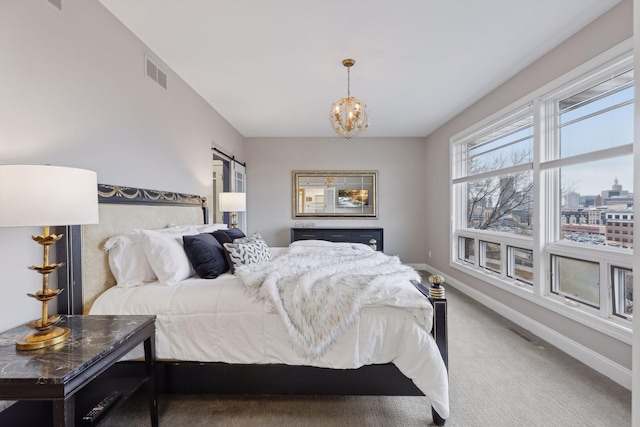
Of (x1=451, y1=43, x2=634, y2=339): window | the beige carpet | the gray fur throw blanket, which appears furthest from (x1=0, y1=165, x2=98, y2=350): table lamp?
(x1=451, y1=43, x2=634, y2=339): window

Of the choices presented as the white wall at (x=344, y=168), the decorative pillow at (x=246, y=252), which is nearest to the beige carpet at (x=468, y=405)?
the decorative pillow at (x=246, y=252)

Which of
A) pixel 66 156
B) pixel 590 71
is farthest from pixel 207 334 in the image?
pixel 590 71

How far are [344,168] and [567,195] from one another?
3.59 m

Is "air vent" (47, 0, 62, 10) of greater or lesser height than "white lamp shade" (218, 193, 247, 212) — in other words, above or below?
above

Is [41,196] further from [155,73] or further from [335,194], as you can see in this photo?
[335,194]

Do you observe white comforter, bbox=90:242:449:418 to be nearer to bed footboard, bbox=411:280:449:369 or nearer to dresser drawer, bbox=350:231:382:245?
bed footboard, bbox=411:280:449:369

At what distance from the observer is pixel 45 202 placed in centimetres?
110

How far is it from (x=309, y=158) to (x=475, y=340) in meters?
4.09

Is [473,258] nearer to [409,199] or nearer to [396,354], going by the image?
[409,199]

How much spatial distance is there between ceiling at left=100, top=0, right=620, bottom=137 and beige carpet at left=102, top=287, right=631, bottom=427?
2679mm

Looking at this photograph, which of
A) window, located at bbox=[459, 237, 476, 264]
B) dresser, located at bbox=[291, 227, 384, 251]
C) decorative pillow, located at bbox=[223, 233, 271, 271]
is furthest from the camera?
dresser, located at bbox=[291, 227, 384, 251]

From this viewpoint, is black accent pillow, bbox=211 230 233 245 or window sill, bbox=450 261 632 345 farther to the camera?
black accent pillow, bbox=211 230 233 245

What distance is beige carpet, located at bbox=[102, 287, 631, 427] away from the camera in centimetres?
163

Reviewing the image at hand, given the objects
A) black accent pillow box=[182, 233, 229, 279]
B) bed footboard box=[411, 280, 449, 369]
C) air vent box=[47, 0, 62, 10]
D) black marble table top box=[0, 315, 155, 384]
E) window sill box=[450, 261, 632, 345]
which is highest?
air vent box=[47, 0, 62, 10]
